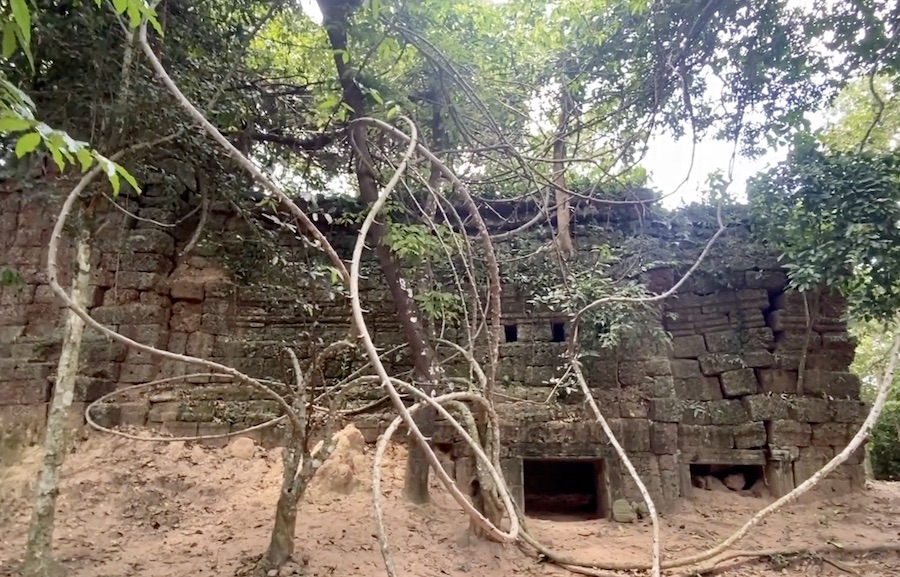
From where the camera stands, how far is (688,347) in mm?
6223

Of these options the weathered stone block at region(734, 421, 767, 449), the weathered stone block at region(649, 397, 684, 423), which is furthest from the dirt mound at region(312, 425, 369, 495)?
the weathered stone block at region(734, 421, 767, 449)

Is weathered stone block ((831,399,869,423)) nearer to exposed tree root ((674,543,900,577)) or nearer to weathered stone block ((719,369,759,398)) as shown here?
weathered stone block ((719,369,759,398))

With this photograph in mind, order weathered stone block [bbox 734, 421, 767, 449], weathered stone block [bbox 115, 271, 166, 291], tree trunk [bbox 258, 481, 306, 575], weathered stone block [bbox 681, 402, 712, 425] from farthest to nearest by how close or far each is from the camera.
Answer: weathered stone block [bbox 115, 271, 166, 291]
weathered stone block [bbox 681, 402, 712, 425]
weathered stone block [bbox 734, 421, 767, 449]
tree trunk [bbox 258, 481, 306, 575]

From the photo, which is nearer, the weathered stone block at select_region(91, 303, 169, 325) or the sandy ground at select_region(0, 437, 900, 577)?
the sandy ground at select_region(0, 437, 900, 577)

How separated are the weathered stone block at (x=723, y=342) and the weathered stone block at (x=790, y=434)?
835mm

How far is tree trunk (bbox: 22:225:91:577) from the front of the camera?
347 centimetres

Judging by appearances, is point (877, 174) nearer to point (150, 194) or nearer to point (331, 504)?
point (331, 504)

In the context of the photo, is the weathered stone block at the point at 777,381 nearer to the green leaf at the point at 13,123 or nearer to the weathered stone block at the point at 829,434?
the weathered stone block at the point at 829,434

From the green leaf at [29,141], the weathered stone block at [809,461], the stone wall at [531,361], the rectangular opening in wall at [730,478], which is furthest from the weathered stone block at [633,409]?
the green leaf at [29,141]

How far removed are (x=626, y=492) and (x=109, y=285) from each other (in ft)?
17.5

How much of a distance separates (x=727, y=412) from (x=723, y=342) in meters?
0.75

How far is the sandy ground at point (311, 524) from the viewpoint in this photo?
4020mm

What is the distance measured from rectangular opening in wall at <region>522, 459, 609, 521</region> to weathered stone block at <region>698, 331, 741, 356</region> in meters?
1.76

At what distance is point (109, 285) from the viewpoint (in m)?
5.93
